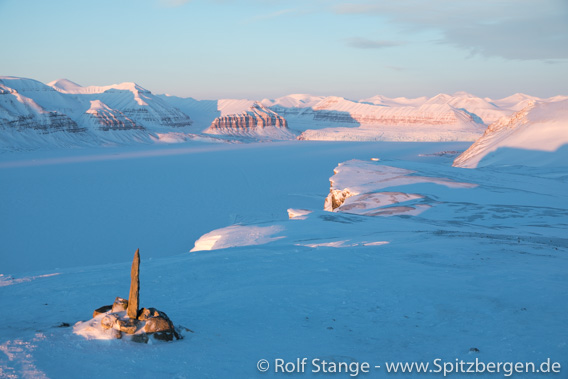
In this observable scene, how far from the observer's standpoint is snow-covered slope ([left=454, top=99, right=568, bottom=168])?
115 ft

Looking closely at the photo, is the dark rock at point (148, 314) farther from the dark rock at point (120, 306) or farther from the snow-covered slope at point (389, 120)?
the snow-covered slope at point (389, 120)

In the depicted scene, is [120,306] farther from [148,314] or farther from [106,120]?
[106,120]

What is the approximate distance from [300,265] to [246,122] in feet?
356

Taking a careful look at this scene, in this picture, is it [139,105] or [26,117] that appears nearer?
[26,117]

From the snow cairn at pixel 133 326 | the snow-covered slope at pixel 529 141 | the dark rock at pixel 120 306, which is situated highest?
the snow-covered slope at pixel 529 141

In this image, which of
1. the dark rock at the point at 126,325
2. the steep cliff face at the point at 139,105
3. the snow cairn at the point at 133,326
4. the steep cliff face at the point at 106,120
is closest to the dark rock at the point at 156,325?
the snow cairn at the point at 133,326

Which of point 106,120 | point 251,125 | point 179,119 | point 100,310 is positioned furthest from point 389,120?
point 100,310

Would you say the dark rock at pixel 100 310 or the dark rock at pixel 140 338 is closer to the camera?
the dark rock at pixel 140 338

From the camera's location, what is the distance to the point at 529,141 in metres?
38.3

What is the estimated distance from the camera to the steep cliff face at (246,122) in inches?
4387

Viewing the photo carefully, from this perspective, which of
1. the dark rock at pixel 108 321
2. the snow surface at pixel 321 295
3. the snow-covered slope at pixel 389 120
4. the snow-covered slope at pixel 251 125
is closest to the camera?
the snow surface at pixel 321 295

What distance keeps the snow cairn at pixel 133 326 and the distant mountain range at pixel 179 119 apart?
1918 inches

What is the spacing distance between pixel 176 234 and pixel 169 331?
17.7 meters

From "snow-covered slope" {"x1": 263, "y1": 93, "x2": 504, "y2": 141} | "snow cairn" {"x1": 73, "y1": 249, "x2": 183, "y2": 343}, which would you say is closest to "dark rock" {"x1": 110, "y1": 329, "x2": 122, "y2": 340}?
"snow cairn" {"x1": 73, "y1": 249, "x2": 183, "y2": 343}
